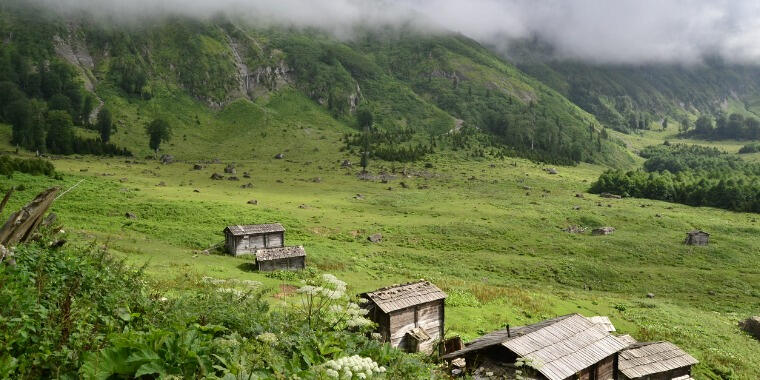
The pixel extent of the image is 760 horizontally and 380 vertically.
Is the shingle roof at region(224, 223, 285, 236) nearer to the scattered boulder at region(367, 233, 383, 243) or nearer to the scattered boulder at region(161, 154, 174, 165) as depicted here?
the scattered boulder at region(367, 233, 383, 243)

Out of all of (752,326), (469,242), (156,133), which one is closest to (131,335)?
(752,326)

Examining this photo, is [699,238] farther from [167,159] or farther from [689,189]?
[167,159]

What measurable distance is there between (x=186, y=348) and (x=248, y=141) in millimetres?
167203

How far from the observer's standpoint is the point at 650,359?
98.8 ft

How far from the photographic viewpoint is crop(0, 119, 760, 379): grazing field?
4203 centimetres

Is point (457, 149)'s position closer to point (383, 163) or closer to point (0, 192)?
point (383, 163)

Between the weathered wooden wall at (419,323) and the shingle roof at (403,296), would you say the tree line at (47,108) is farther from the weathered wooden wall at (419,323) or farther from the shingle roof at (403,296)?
the weathered wooden wall at (419,323)

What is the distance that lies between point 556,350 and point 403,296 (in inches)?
427

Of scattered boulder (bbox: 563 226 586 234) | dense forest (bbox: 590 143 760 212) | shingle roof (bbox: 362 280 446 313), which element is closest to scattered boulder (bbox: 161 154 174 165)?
scattered boulder (bbox: 563 226 586 234)

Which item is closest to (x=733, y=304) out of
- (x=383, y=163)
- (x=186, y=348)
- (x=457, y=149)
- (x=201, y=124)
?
(x=186, y=348)

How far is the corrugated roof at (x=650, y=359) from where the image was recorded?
28375mm

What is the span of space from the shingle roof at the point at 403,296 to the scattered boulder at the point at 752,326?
36107 millimetres

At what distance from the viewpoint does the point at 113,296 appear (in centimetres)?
1048

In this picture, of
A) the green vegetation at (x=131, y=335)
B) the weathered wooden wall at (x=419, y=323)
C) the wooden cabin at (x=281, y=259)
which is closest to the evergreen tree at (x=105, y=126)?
the wooden cabin at (x=281, y=259)
